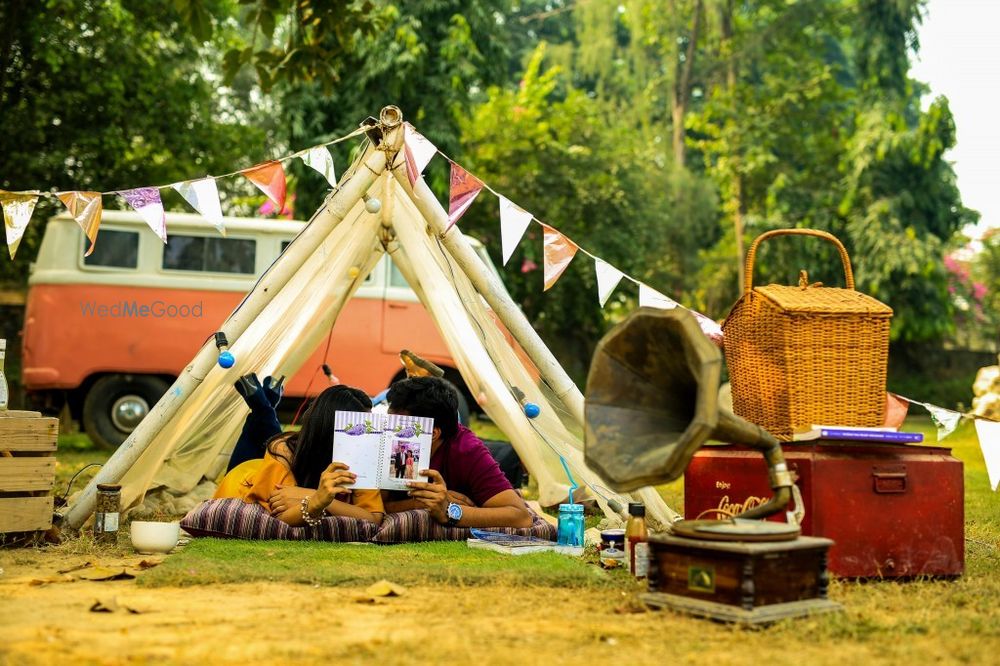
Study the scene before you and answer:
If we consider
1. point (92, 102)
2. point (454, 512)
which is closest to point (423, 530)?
point (454, 512)

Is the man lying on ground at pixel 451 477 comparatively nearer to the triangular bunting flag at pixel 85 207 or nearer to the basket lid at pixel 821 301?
the basket lid at pixel 821 301

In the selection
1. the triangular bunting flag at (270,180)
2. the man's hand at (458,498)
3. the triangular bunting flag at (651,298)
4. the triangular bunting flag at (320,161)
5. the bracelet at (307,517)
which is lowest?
the bracelet at (307,517)

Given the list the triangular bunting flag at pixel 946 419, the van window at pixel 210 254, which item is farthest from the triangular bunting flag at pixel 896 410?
the van window at pixel 210 254

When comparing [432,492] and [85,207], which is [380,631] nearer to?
[432,492]

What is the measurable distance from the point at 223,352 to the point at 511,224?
5.35 feet

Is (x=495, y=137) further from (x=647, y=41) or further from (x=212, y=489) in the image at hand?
(x=212, y=489)

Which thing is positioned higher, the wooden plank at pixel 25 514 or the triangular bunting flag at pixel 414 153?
the triangular bunting flag at pixel 414 153

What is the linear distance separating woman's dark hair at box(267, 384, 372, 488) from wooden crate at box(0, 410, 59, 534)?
1001mm

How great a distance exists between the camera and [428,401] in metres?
5.00

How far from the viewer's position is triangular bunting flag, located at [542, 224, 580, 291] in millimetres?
5672

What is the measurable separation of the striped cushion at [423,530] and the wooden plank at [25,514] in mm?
1489

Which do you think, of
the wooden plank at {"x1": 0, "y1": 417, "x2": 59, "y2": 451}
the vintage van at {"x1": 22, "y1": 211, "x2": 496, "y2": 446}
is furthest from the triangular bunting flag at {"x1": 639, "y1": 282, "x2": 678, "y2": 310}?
the vintage van at {"x1": 22, "y1": 211, "x2": 496, "y2": 446}

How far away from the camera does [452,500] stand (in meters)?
5.08

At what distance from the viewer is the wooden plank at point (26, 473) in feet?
15.1
